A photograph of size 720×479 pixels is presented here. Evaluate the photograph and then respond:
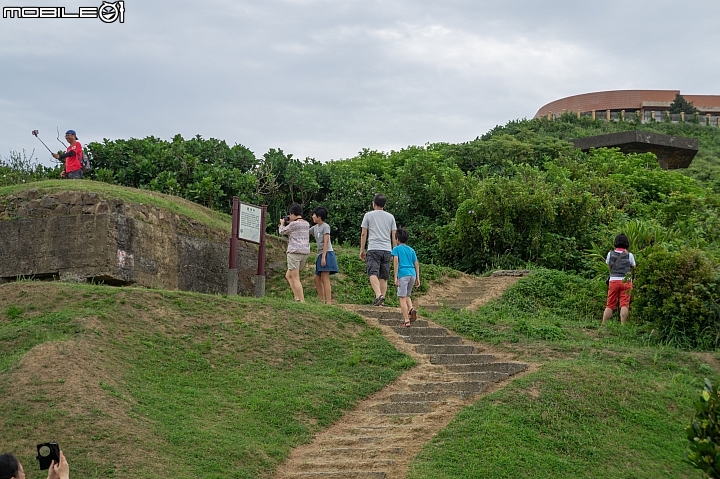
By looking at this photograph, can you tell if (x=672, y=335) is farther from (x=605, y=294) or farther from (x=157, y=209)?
(x=157, y=209)

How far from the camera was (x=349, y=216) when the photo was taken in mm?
21000

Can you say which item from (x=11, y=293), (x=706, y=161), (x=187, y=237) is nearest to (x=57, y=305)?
(x=11, y=293)

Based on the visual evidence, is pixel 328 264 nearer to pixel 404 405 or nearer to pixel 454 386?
pixel 454 386

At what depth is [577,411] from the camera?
33.0 ft

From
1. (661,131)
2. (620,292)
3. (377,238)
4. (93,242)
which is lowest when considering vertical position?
(620,292)

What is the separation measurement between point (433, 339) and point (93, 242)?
5.29 m

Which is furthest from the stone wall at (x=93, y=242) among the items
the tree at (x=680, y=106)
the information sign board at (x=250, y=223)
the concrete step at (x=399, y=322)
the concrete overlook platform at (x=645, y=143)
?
the tree at (x=680, y=106)

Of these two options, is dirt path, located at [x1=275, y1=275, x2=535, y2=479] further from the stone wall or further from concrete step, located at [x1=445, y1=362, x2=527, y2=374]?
the stone wall

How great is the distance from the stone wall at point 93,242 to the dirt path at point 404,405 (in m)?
3.29

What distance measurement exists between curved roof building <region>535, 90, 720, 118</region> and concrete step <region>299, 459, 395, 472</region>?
37403mm

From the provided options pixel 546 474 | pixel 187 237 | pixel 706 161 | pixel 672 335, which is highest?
pixel 706 161

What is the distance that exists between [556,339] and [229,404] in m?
5.20

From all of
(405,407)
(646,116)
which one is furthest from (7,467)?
(646,116)

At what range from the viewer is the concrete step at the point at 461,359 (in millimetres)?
12062
